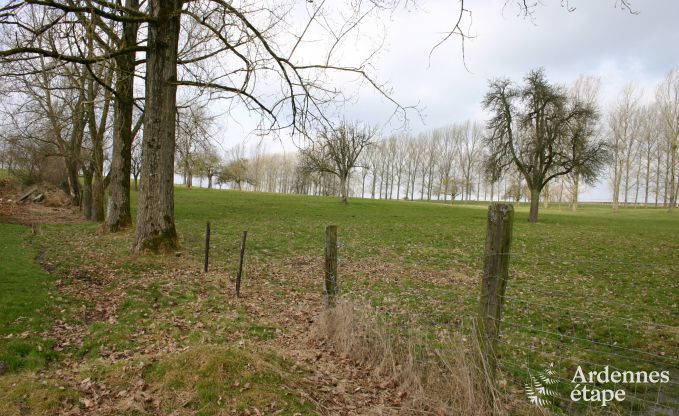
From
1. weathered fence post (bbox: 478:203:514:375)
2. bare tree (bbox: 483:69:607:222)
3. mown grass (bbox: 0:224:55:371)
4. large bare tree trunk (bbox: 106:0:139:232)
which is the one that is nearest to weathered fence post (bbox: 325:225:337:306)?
weathered fence post (bbox: 478:203:514:375)

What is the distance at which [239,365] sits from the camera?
4.43m

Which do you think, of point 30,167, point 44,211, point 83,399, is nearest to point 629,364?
point 83,399

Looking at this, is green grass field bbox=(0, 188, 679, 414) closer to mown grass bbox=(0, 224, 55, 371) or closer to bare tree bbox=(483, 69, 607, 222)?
mown grass bbox=(0, 224, 55, 371)

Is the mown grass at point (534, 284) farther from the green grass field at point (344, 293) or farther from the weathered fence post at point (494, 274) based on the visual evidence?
the weathered fence post at point (494, 274)

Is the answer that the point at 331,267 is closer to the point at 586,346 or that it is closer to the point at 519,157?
the point at 586,346

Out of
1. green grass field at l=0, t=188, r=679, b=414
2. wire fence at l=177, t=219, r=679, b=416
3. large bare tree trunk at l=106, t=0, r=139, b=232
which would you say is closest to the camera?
wire fence at l=177, t=219, r=679, b=416

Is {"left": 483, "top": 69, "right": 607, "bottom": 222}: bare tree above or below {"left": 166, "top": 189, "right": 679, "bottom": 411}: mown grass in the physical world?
above

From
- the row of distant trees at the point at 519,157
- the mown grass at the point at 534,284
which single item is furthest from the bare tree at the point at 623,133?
the mown grass at the point at 534,284

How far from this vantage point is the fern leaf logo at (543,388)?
4.13 m

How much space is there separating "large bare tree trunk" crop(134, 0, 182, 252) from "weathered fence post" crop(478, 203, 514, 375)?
355 inches

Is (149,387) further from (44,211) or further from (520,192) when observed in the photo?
(520,192)

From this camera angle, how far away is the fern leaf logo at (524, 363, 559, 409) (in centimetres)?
413

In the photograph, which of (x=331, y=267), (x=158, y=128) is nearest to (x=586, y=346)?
(x=331, y=267)

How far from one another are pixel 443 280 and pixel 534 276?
305cm
